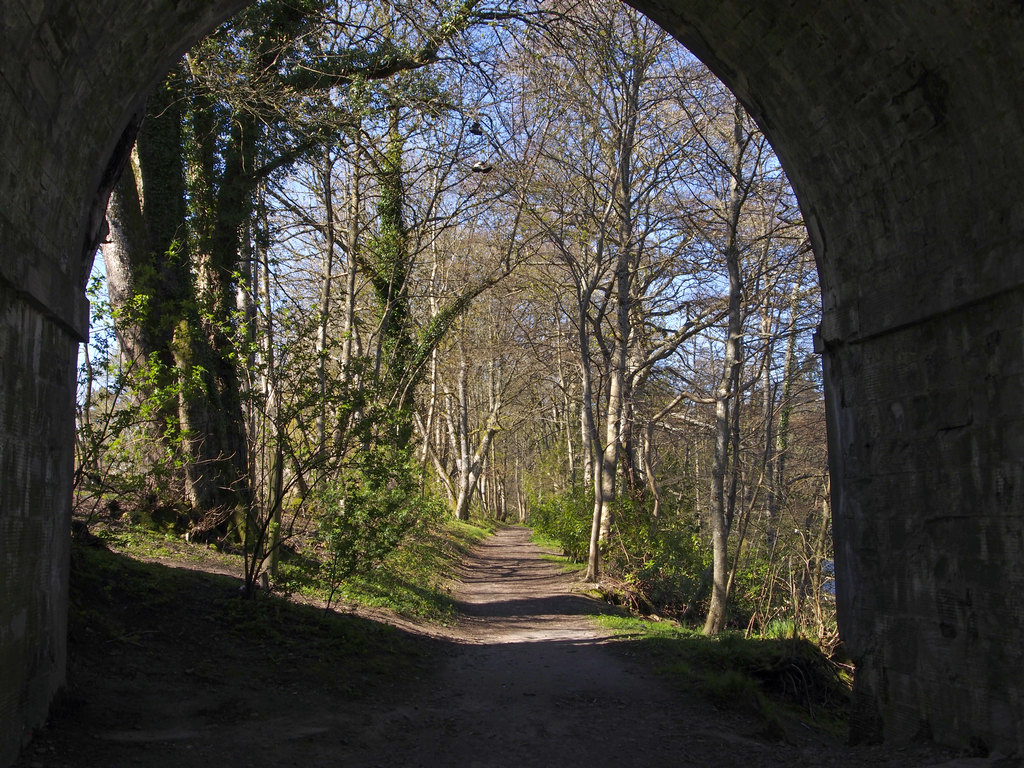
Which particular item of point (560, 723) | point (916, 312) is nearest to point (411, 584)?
point (560, 723)

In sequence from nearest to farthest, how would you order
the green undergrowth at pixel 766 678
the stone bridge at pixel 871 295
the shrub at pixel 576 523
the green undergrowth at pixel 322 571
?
the stone bridge at pixel 871 295, the green undergrowth at pixel 766 678, the green undergrowth at pixel 322 571, the shrub at pixel 576 523

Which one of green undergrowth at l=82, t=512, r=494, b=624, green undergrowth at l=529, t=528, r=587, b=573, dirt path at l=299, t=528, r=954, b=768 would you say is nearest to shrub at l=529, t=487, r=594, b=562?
green undergrowth at l=529, t=528, r=587, b=573

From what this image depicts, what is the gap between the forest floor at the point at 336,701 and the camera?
5203 millimetres

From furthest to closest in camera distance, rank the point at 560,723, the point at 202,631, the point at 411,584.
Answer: the point at 411,584, the point at 202,631, the point at 560,723

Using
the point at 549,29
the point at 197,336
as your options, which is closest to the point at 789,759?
the point at 197,336

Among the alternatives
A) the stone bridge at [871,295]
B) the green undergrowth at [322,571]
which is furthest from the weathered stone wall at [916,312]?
the green undergrowth at [322,571]

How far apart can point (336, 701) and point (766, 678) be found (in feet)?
13.8

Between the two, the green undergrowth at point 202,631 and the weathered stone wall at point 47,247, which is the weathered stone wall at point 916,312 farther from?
the green undergrowth at point 202,631

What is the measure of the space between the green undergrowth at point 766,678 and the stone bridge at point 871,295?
56.8 inches

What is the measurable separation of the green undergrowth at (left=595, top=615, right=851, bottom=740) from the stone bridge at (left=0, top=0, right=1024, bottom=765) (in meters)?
1.44

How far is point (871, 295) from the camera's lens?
19.2 ft

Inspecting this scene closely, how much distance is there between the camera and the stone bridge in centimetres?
432

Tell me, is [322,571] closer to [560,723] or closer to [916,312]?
[560,723]

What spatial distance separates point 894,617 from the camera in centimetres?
550
